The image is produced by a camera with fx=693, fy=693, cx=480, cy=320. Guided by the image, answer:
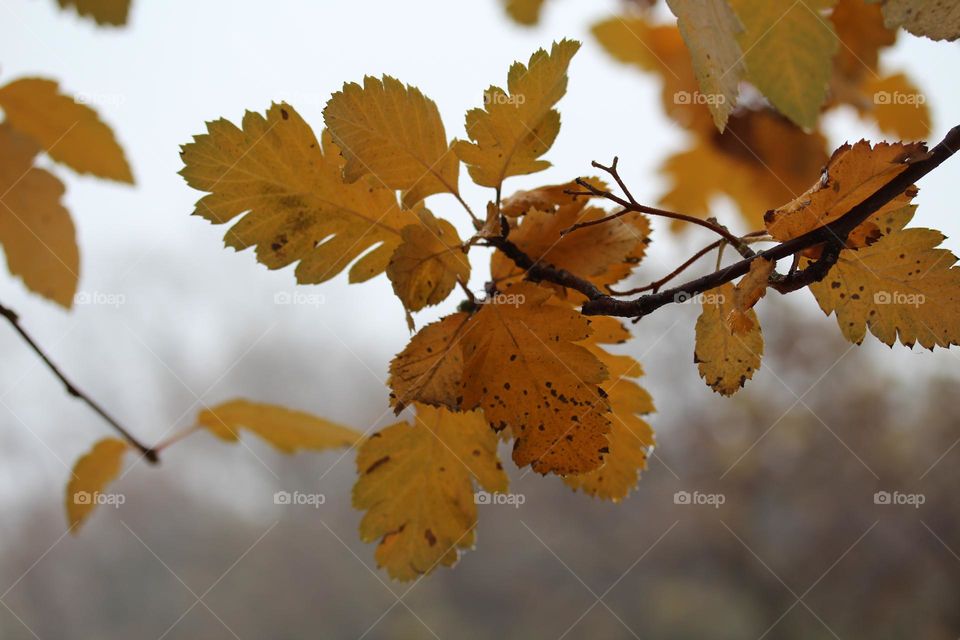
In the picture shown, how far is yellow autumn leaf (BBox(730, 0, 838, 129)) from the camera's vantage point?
0.25m

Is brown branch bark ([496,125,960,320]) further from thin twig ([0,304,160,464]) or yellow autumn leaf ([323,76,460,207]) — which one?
thin twig ([0,304,160,464])

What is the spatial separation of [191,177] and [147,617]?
205 inches

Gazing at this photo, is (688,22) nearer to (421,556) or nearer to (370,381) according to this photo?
(421,556)

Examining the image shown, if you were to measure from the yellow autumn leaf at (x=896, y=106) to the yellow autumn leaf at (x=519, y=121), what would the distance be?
0.36 metres

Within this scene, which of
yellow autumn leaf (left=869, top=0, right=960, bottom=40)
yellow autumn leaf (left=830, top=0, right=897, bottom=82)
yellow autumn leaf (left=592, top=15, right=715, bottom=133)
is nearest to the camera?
yellow autumn leaf (left=869, top=0, right=960, bottom=40)

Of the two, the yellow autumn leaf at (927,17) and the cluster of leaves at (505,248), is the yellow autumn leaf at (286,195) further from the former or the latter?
the yellow autumn leaf at (927,17)

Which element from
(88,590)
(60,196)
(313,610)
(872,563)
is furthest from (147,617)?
(60,196)

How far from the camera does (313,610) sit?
16.0 feet

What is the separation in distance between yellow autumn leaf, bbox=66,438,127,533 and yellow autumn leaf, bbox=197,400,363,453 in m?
0.07

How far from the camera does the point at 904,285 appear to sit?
20 centimetres

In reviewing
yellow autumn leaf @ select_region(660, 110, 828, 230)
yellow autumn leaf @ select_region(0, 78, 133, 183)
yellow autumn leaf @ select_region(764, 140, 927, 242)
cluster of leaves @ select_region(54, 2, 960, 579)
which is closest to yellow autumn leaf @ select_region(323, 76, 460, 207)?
cluster of leaves @ select_region(54, 2, 960, 579)

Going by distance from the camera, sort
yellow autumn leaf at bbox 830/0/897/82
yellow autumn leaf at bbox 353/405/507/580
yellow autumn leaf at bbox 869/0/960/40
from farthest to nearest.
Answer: yellow autumn leaf at bbox 830/0/897/82 → yellow autumn leaf at bbox 353/405/507/580 → yellow autumn leaf at bbox 869/0/960/40

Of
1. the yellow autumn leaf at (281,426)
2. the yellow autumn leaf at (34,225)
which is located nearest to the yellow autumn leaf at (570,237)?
the yellow autumn leaf at (281,426)

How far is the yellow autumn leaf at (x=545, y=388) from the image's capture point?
20 cm
